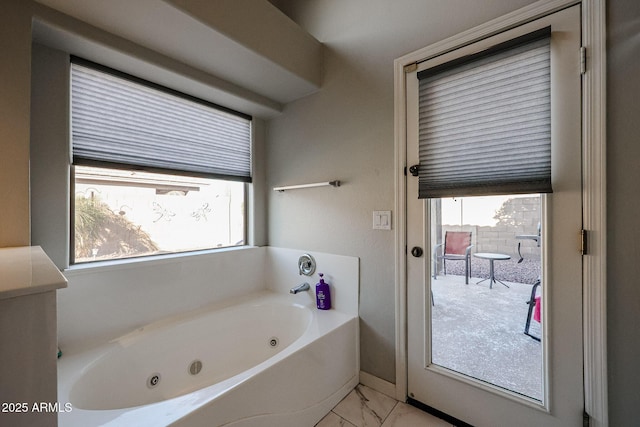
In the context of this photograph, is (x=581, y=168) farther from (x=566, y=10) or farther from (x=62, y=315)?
(x=62, y=315)

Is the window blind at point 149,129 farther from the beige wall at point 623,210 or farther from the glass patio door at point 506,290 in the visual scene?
the beige wall at point 623,210

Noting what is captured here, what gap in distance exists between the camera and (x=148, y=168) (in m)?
1.63

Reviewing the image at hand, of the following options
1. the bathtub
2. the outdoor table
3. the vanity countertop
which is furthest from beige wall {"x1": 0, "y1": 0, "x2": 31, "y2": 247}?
the outdoor table

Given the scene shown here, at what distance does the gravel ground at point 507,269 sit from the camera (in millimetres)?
1202

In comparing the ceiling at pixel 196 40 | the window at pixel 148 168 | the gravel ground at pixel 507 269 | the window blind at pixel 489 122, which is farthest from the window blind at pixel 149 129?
the gravel ground at pixel 507 269

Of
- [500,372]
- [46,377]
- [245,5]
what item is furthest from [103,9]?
[500,372]

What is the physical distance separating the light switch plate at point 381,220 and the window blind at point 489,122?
25 cm

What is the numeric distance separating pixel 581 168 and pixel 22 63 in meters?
2.42

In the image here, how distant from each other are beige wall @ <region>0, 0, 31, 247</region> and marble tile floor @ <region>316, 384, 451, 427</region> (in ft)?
5.67

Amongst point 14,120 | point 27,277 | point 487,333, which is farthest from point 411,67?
point 14,120

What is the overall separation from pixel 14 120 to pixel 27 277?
0.96 m

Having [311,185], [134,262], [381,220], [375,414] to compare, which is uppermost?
[311,185]

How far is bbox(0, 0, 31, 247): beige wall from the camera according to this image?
1.03 meters

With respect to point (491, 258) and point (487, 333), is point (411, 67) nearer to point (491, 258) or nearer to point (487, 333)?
point (491, 258)
